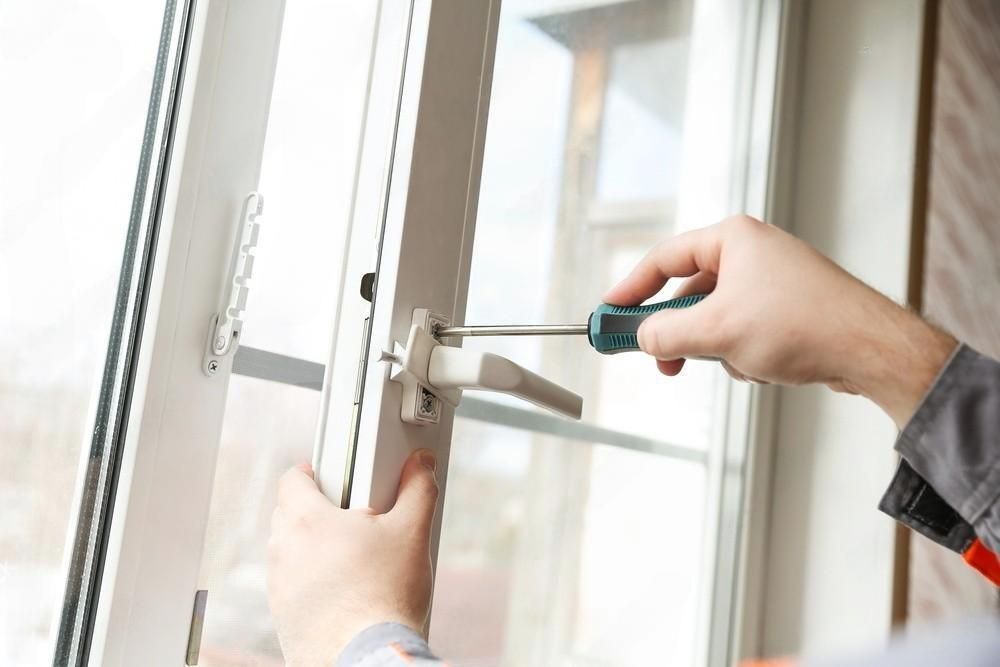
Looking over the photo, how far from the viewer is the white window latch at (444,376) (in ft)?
1.85

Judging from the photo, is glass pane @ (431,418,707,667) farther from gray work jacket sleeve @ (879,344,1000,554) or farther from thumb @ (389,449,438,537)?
gray work jacket sleeve @ (879,344,1000,554)

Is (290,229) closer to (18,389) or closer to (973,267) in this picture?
(18,389)

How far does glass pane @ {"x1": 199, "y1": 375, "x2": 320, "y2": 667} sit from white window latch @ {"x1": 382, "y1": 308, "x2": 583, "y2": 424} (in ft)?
0.31

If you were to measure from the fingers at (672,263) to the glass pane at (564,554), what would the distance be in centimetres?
27

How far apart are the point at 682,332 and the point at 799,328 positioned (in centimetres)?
7

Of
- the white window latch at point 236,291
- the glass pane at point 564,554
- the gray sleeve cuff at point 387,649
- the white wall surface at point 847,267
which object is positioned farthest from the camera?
the white wall surface at point 847,267

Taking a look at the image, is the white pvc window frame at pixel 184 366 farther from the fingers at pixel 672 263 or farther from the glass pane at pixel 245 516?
the fingers at pixel 672 263

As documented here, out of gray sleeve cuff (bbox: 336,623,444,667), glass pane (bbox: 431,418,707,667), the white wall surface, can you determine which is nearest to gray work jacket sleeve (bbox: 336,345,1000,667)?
gray sleeve cuff (bbox: 336,623,444,667)

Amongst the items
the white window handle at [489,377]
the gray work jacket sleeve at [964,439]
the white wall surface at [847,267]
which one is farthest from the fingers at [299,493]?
the white wall surface at [847,267]

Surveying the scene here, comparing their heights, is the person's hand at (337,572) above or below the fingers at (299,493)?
below

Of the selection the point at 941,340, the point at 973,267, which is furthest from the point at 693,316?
the point at 973,267

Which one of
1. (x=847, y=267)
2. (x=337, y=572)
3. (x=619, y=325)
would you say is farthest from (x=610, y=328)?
(x=847, y=267)

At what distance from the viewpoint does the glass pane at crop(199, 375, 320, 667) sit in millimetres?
584

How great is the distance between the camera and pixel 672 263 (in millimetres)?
581
